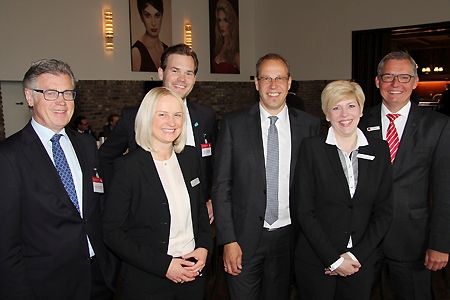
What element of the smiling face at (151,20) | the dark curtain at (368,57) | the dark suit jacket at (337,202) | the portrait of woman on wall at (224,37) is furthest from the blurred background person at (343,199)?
the portrait of woman on wall at (224,37)

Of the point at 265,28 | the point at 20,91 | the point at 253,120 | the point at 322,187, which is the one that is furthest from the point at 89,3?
the point at 322,187

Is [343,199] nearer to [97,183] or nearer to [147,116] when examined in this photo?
[147,116]

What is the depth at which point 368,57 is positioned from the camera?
35.7 feet

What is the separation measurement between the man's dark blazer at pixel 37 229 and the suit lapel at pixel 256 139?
0.94 metres

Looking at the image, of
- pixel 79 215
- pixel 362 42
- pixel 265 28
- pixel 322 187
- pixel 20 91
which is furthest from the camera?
pixel 265 28

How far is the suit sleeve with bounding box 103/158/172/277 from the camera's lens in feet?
5.88

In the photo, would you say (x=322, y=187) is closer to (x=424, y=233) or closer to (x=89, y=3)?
(x=424, y=233)

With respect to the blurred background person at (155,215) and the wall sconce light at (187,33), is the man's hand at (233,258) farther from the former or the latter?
the wall sconce light at (187,33)

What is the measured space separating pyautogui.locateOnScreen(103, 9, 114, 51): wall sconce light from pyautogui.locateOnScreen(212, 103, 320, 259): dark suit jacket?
708 centimetres

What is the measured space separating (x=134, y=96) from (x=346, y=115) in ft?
25.6

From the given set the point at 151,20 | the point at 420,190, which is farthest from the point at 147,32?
the point at 420,190

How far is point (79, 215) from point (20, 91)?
6511 millimetres

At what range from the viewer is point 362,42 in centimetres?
1095

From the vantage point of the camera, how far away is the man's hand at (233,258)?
7.31ft
